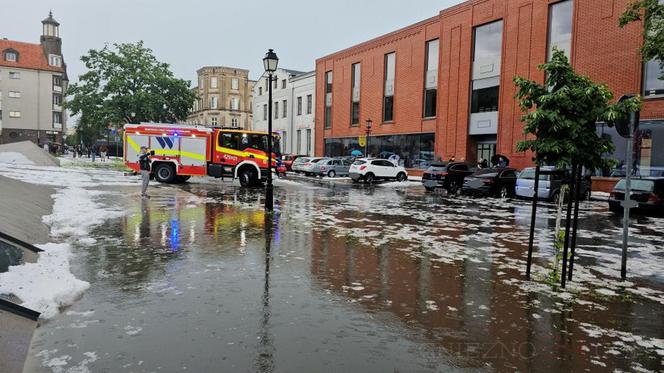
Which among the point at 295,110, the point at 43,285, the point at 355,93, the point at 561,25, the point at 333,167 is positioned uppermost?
the point at 561,25

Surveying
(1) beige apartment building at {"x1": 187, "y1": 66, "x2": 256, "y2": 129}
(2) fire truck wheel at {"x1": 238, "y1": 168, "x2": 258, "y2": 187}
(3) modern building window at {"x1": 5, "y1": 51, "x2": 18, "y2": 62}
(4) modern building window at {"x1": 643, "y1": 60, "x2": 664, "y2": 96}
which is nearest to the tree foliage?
(2) fire truck wheel at {"x1": 238, "y1": 168, "x2": 258, "y2": 187}

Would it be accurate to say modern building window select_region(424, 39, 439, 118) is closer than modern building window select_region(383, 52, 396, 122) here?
Yes

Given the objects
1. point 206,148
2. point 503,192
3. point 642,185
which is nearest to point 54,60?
point 206,148

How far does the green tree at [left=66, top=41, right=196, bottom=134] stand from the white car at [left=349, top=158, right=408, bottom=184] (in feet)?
66.7

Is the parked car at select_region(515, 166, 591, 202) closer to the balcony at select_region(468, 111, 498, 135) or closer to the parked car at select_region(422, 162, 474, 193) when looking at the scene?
the parked car at select_region(422, 162, 474, 193)

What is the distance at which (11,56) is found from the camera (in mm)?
75812

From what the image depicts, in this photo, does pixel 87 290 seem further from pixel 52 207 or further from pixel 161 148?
pixel 161 148

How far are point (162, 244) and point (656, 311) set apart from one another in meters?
7.85

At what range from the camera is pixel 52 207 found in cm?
1333

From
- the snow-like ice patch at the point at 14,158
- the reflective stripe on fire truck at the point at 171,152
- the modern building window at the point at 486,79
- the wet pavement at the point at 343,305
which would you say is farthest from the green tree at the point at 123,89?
the wet pavement at the point at 343,305

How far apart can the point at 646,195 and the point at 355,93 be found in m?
31.7

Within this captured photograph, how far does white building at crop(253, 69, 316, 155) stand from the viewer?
53438 millimetres

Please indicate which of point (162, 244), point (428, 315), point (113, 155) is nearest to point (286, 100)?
point (113, 155)

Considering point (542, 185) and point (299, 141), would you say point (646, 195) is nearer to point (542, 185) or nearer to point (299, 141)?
point (542, 185)
